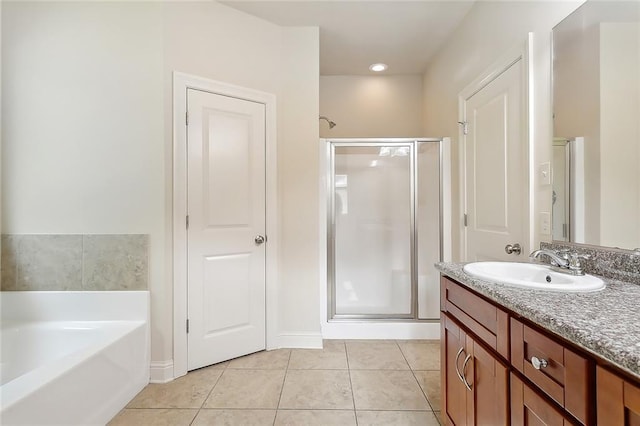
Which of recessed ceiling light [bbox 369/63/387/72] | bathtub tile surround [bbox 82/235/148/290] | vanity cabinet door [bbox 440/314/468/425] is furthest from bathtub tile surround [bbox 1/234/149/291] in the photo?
recessed ceiling light [bbox 369/63/387/72]

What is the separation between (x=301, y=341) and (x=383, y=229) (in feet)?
3.90

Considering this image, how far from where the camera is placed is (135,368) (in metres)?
1.75

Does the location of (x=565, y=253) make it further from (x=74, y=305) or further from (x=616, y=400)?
(x=74, y=305)

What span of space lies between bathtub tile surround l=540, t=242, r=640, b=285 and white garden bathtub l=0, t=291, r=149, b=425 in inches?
90.8

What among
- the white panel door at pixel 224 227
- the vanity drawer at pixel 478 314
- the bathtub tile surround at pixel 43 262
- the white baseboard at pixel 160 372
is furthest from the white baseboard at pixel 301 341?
the bathtub tile surround at pixel 43 262

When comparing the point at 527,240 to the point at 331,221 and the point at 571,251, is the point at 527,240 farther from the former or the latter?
the point at 331,221

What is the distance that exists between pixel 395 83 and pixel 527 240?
2.44 meters

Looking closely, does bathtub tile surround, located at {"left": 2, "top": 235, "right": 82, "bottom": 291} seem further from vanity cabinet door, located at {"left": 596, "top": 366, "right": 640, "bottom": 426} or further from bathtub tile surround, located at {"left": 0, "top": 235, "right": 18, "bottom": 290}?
vanity cabinet door, located at {"left": 596, "top": 366, "right": 640, "bottom": 426}

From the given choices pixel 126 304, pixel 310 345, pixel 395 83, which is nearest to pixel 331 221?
pixel 310 345

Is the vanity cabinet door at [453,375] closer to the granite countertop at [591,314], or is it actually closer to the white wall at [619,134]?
the granite countertop at [591,314]

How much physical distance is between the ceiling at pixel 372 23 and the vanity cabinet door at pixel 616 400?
2.43 m

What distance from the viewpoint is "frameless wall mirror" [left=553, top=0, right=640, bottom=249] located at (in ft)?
3.53

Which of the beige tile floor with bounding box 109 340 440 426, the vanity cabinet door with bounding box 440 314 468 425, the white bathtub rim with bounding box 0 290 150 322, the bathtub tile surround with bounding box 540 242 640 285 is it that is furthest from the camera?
the white bathtub rim with bounding box 0 290 150 322

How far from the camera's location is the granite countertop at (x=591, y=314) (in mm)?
566
